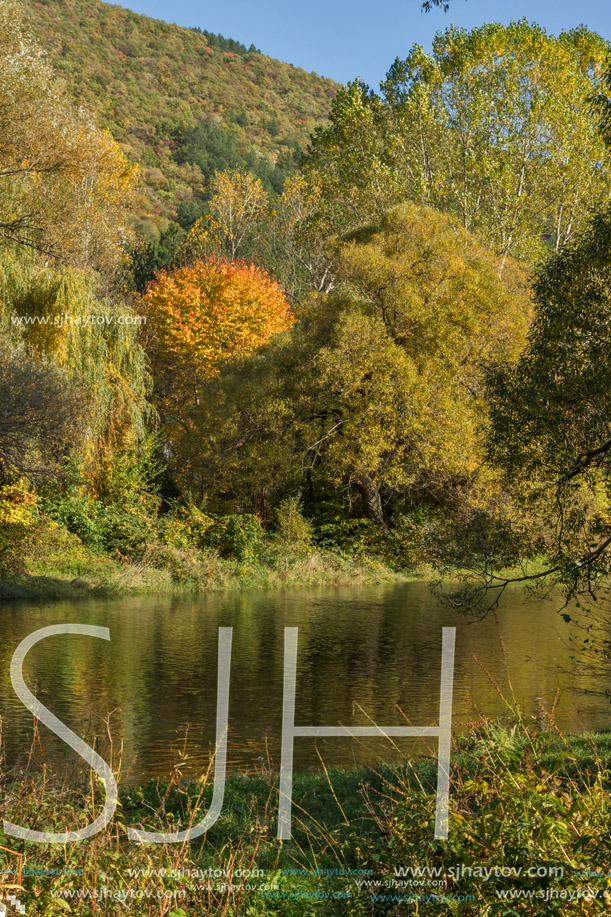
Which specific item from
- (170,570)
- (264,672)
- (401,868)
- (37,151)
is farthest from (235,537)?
(401,868)

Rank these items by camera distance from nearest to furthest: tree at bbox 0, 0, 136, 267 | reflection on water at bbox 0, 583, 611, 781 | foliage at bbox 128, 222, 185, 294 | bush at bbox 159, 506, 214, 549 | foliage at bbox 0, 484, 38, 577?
1. reflection on water at bbox 0, 583, 611, 781
2. tree at bbox 0, 0, 136, 267
3. foliage at bbox 0, 484, 38, 577
4. bush at bbox 159, 506, 214, 549
5. foliage at bbox 128, 222, 185, 294

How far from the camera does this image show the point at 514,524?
14477 millimetres

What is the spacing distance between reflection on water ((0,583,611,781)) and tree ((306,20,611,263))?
12.8m

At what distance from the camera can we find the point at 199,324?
3331 cm

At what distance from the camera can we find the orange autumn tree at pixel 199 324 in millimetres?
32875

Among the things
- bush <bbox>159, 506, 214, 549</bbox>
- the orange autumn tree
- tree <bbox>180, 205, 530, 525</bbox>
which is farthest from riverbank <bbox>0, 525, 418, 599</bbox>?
the orange autumn tree

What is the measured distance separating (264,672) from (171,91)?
2480 inches

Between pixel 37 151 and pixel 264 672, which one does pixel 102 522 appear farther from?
pixel 264 672

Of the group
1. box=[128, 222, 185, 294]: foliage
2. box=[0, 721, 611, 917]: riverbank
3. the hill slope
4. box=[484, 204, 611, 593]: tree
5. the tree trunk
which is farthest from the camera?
the hill slope

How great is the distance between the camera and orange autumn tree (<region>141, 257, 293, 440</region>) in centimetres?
3288

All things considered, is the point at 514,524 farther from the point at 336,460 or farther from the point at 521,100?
the point at 521,100

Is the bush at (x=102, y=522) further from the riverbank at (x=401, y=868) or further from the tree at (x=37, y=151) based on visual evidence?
the riverbank at (x=401, y=868)

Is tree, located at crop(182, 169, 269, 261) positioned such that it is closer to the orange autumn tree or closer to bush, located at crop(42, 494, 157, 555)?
the orange autumn tree

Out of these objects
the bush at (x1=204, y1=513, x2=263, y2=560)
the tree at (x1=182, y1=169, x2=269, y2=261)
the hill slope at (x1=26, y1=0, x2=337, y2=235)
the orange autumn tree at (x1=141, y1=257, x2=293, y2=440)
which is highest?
the hill slope at (x1=26, y1=0, x2=337, y2=235)
